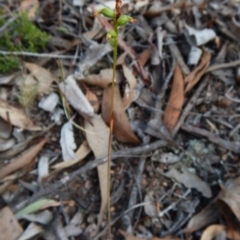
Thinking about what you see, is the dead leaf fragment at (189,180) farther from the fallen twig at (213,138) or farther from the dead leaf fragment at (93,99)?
the dead leaf fragment at (93,99)

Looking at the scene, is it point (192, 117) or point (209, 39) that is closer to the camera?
point (192, 117)

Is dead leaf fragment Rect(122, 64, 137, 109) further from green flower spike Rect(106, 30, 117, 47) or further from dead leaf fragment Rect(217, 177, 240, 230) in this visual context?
green flower spike Rect(106, 30, 117, 47)

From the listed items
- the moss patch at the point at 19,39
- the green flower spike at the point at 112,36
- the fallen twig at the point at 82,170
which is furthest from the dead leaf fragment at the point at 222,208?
the moss patch at the point at 19,39

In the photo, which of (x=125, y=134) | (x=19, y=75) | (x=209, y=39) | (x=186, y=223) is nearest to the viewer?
(x=186, y=223)

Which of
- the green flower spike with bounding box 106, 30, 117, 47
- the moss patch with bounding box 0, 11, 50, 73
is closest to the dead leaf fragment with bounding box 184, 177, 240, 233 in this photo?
the green flower spike with bounding box 106, 30, 117, 47

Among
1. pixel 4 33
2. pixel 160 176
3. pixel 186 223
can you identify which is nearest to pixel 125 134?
pixel 160 176

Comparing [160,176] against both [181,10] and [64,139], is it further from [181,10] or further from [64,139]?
[181,10]
